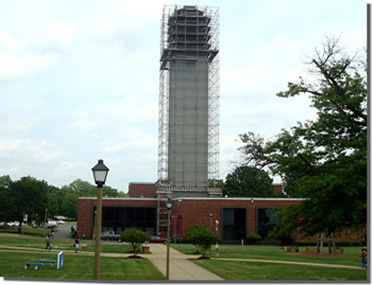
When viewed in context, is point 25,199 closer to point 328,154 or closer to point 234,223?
point 234,223

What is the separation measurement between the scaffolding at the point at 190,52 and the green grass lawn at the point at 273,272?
41707mm

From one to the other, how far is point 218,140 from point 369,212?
55.6m

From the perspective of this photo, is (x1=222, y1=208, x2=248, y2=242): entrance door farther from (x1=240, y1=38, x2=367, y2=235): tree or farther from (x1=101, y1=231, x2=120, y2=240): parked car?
(x1=240, y1=38, x2=367, y2=235): tree

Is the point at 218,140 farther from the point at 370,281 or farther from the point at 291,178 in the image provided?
the point at 370,281

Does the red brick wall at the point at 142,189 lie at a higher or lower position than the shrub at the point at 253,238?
higher

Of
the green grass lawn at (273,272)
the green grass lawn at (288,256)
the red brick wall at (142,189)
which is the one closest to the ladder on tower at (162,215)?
the red brick wall at (142,189)

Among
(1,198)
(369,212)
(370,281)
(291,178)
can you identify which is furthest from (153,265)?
(1,198)

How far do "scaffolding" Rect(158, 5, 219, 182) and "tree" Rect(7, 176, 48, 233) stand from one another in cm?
2004

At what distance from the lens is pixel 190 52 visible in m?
73.9

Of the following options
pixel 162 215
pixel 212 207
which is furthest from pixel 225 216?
pixel 162 215

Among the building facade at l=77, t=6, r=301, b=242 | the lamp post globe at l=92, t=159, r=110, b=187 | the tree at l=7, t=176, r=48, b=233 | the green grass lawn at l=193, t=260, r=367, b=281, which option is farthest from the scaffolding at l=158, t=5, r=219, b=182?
the lamp post globe at l=92, t=159, r=110, b=187

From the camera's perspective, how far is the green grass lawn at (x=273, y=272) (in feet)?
78.7

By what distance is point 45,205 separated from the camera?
7900cm

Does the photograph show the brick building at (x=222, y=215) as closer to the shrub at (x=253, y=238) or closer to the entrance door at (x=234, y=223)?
the entrance door at (x=234, y=223)
